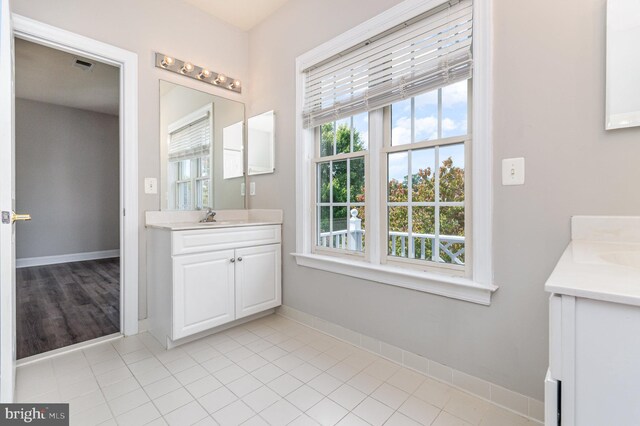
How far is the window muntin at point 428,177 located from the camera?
164 cm

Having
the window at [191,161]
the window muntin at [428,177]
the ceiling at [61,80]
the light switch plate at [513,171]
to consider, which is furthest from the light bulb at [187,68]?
the light switch plate at [513,171]

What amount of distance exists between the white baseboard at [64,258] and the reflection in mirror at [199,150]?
3992 mm

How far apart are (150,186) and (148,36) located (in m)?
1.18

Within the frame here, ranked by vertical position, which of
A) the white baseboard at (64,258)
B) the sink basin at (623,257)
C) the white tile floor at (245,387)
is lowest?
the white tile floor at (245,387)

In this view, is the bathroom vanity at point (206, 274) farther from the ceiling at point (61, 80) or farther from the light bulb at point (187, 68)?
the ceiling at point (61, 80)

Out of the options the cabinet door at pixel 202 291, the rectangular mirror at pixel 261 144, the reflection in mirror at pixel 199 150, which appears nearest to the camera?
the cabinet door at pixel 202 291

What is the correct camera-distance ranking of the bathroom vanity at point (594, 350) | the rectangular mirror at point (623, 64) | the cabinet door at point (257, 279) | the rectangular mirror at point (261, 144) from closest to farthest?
the bathroom vanity at point (594, 350), the rectangular mirror at point (623, 64), the cabinet door at point (257, 279), the rectangular mirror at point (261, 144)

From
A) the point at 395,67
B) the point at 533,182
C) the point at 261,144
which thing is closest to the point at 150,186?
the point at 261,144

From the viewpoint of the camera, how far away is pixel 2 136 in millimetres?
1248

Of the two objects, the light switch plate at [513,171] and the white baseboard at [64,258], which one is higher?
the light switch plate at [513,171]

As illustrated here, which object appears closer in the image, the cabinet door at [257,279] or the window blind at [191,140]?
the cabinet door at [257,279]

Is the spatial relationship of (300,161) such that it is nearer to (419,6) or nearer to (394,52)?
(394,52)

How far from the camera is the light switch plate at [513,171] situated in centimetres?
138

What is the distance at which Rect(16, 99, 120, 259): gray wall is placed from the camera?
15.1 feet
